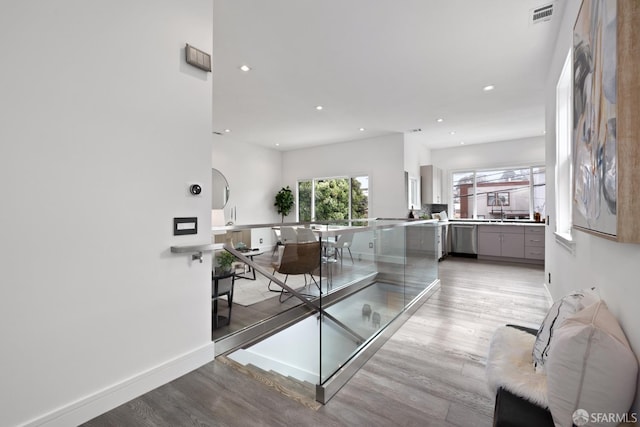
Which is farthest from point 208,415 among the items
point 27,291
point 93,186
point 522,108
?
point 522,108

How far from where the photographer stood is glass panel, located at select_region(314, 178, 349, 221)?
7.78m

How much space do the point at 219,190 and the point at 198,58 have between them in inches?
204

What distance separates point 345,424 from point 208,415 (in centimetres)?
77

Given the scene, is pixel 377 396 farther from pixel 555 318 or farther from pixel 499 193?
pixel 499 193

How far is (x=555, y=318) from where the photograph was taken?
1296 millimetres

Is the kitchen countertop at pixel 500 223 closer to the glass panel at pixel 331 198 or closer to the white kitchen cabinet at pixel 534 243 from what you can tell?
the white kitchen cabinet at pixel 534 243

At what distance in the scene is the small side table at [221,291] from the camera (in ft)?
9.08

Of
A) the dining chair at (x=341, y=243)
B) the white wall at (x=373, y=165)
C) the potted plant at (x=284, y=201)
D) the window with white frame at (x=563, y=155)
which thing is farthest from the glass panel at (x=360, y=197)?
the dining chair at (x=341, y=243)

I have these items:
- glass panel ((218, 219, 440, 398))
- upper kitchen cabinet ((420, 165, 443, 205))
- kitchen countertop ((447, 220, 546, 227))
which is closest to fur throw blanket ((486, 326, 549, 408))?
glass panel ((218, 219, 440, 398))

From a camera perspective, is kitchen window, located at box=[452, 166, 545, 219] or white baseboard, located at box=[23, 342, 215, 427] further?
kitchen window, located at box=[452, 166, 545, 219]

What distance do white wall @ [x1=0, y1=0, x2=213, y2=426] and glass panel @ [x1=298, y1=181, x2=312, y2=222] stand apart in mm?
6207

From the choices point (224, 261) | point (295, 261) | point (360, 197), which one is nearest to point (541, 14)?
point (295, 261)

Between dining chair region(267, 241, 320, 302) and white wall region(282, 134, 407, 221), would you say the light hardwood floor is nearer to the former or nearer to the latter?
dining chair region(267, 241, 320, 302)

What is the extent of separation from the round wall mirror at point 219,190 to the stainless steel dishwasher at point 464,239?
5.72 m
